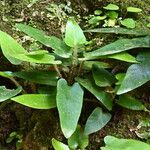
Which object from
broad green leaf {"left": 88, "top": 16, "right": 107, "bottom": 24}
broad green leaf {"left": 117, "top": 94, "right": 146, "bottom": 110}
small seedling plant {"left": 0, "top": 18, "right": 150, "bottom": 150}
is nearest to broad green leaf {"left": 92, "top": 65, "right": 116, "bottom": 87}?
small seedling plant {"left": 0, "top": 18, "right": 150, "bottom": 150}

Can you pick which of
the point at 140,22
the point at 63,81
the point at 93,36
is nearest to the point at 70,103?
the point at 63,81

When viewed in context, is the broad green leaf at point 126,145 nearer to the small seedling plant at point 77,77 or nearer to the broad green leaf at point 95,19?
the small seedling plant at point 77,77

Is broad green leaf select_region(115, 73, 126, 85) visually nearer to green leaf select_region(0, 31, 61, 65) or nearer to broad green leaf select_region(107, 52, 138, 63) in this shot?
broad green leaf select_region(107, 52, 138, 63)

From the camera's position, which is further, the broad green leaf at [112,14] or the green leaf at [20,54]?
the broad green leaf at [112,14]

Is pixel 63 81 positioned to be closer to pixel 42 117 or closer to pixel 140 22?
pixel 42 117

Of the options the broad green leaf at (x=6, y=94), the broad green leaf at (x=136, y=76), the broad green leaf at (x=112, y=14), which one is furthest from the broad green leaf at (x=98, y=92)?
the broad green leaf at (x=112, y=14)

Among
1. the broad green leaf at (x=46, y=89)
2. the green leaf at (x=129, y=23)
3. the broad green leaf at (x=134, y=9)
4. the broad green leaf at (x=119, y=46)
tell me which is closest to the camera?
the broad green leaf at (x=119, y=46)

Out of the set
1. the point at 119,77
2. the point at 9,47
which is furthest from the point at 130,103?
the point at 9,47
